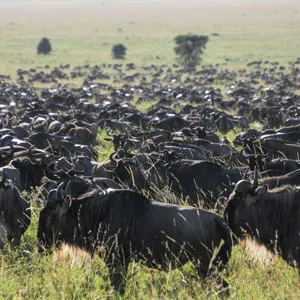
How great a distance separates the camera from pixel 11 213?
21.0 ft

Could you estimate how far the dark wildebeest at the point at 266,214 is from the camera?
530cm

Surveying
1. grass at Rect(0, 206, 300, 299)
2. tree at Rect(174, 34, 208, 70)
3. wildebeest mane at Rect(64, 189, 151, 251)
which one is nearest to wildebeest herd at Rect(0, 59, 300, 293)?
wildebeest mane at Rect(64, 189, 151, 251)

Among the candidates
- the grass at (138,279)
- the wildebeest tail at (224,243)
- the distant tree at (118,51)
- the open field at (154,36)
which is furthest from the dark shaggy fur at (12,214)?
the distant tree at (118,51)

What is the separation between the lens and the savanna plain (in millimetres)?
4922

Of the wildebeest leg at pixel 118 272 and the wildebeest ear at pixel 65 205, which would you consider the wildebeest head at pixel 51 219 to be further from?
the wildebeest leg at pixel 118 272

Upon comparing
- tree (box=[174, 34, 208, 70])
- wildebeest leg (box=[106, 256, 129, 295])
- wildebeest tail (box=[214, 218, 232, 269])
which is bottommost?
tree (box=[174, 34, 208, 70])

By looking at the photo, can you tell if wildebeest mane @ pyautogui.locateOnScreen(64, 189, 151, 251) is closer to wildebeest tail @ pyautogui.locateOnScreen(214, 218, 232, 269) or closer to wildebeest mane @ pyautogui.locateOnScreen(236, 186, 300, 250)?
wildebeest tail @ pyautogui.locateOnScreen(214, 218, 232, 269)

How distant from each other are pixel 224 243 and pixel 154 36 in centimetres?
8066

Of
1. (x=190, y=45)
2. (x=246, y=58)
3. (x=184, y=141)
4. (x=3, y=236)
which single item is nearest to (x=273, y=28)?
(x=246, y=58)

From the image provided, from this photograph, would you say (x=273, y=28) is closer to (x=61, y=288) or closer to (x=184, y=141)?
(x=184, y=141)

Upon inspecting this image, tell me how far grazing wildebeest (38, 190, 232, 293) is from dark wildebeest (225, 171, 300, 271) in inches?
13.5

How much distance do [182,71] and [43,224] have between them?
42966mm

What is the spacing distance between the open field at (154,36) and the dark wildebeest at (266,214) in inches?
1615

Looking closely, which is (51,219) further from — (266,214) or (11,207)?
(266,214)
